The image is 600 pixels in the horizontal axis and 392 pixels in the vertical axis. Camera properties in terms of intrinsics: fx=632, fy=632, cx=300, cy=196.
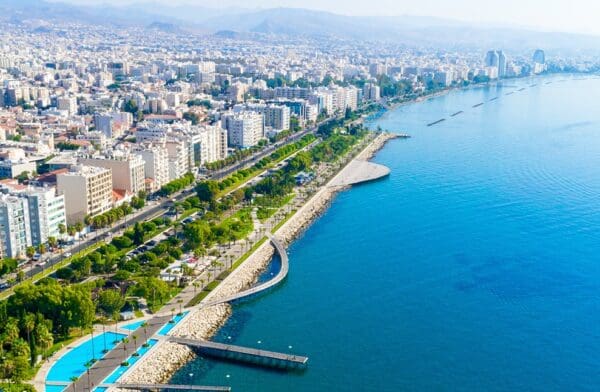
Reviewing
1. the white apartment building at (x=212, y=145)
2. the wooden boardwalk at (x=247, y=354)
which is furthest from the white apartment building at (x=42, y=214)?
the white apartment building at (x=212, y=145)

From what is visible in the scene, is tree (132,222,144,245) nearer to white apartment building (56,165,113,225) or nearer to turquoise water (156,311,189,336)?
white apartment building (56,165,113,225)

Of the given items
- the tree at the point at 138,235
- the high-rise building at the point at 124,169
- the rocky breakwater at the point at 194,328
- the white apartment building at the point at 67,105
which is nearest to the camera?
the rocky breakwater at the point at 194,328

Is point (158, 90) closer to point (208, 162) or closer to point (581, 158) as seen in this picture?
point (208, 162)

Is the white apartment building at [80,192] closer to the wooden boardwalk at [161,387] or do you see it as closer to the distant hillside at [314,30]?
the wooden boardwalk at [161,387]

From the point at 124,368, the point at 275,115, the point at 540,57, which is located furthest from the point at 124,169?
the point at 540,57

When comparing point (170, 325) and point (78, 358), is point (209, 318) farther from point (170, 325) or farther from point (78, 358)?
point (78, 358)

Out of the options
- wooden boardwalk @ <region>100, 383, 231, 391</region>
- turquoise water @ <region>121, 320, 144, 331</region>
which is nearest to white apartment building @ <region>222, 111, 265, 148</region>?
turquoise water @ <region>121, 320, 144, 331</region>
